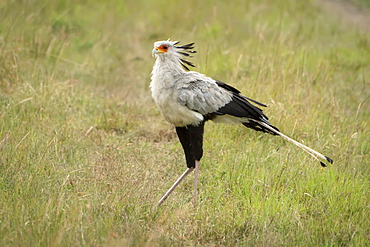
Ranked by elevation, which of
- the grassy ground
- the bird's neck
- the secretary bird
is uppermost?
the bird's neck

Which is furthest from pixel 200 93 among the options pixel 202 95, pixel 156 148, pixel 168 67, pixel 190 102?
pixel 156 148

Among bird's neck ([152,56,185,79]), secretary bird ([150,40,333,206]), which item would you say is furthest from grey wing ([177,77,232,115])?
bird's neck ([152,56,185,79])

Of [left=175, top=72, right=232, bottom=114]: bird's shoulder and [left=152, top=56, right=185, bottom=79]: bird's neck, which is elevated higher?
[left=152, top=56, right=185, bottom=79]: bird's neck

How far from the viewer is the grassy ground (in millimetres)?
3656

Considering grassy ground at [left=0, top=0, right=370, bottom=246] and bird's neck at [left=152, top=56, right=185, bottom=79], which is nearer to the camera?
grassy ground at [left=0, top=0, right=370, bottom=246]

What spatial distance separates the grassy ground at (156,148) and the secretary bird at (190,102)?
1.19 feet

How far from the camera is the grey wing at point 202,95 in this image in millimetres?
4270

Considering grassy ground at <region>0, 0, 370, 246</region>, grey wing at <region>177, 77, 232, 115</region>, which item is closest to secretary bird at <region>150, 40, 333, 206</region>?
grey wing at <region>177, 77, 232, 115</region>

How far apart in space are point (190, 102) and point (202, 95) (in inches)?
6.1

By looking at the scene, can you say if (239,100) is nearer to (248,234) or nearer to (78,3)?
(248,234)

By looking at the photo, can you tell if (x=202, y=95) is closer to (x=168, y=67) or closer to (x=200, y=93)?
(x=200, y=93)

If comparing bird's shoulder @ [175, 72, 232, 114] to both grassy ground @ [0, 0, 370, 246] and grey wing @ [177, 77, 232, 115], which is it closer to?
grey wing @ [177, 77, 232, 115]

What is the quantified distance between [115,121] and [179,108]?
6.05 feet

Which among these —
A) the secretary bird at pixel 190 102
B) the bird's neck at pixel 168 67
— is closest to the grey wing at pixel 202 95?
the secretary bird at pixel 190 102
